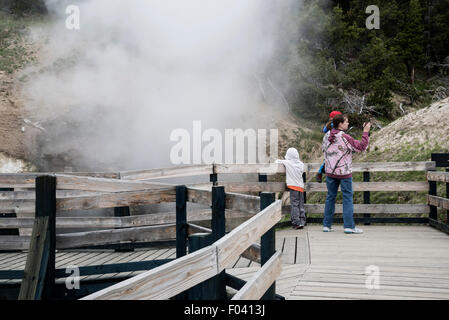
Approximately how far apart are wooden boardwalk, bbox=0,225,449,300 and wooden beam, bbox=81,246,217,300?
5.00 feet

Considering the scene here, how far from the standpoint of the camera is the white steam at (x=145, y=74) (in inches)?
544

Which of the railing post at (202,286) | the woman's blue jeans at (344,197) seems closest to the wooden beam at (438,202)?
the woman's blue jeans at (344,197)

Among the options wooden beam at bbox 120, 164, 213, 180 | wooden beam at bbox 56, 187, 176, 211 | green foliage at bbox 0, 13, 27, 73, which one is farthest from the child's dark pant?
green foliage at bbox 0, 13, 27, 73

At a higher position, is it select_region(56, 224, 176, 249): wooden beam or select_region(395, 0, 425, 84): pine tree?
select_region(395, 0, 425, 84): pine tree

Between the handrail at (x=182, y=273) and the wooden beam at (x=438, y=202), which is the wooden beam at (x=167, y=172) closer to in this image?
the wooden beam at (x=438, y=202)

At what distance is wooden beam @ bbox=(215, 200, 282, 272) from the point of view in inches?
77.9

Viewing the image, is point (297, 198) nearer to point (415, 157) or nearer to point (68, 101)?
point (415, 157)

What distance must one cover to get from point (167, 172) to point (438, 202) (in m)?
3.99

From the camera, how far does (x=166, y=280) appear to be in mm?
1586

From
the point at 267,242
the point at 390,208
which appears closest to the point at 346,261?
the point at 267,242

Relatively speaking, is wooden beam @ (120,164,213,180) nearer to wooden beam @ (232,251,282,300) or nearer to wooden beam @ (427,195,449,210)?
wooden beam @ (232,251,282,300)

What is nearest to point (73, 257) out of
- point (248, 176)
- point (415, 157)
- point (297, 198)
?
point (297, 198)

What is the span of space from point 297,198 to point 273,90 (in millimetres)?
12212
